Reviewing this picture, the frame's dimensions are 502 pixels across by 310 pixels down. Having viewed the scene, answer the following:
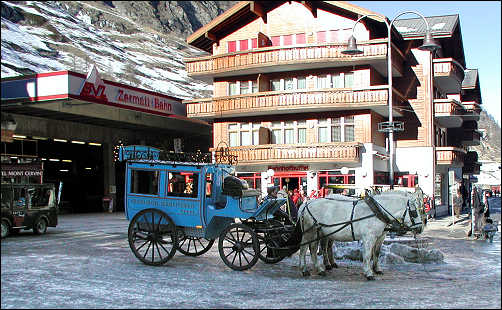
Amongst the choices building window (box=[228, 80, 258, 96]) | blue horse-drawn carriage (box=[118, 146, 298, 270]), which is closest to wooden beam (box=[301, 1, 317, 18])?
building window (box=[228, 80, 258, 96])

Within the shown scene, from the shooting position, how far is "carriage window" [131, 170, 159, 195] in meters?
14.9

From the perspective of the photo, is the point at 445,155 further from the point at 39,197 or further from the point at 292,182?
the point at 39,197

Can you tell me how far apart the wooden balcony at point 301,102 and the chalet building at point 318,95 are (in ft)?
0.21

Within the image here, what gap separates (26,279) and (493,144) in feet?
400

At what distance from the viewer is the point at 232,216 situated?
1405 cm

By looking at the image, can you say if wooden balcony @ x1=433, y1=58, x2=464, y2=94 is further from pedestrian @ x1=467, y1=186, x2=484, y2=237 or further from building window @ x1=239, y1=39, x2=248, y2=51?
pedestrian @ x1=467, y1=186, x2=484, y2=237

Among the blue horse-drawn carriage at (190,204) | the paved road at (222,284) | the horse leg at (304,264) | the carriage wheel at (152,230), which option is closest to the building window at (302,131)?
the paved road at (222,284)

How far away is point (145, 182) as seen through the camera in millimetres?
14977

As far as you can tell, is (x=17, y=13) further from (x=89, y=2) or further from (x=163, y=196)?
(x=163, y=196)

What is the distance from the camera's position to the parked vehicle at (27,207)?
70.2ft

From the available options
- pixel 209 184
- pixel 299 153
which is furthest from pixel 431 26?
pixel 209 184

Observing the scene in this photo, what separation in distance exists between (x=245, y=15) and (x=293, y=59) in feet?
20.4

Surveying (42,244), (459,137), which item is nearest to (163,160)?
(42,244)

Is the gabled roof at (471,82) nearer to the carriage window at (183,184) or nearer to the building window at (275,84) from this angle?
the building window at (275,84)
